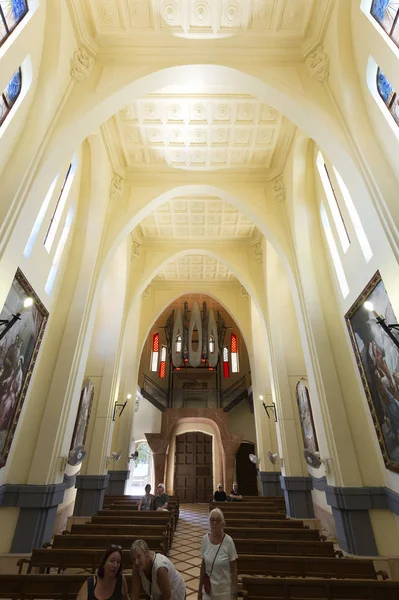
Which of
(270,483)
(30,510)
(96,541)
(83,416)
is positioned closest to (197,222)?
(83,416)

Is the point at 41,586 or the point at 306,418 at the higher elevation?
the point at 306,418

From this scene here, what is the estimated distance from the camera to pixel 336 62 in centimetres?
476

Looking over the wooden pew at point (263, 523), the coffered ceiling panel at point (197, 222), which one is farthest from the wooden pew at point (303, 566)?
the coffered ceiling panel at point (197, 222)

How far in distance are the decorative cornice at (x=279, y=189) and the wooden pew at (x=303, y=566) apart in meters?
6.98

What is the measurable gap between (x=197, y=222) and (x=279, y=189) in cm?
329

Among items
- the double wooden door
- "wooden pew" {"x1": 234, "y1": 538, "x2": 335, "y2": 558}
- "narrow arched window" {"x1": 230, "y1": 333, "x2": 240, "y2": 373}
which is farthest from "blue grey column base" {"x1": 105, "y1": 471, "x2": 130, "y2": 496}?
"narrow arched window" {"x1": 230, "y1": 333, "x2": 240, "y2": 373}

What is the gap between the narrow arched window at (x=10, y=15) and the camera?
355 centimetres

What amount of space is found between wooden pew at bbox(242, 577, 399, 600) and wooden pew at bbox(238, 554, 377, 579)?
1.86ft

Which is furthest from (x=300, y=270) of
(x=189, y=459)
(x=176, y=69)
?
(x=189, y=459)

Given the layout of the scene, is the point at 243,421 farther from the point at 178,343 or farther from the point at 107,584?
the point at 107,584

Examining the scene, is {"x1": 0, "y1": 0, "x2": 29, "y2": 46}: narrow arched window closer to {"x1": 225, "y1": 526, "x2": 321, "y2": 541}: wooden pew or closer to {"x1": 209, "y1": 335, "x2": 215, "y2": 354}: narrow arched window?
{"x1": 225, "y1": 526, "x2": 321, "y2": 541}: wooden pew

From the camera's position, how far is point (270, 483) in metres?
10.0

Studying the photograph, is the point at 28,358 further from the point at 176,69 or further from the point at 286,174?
the point at 286,174

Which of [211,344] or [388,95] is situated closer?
[388,95]
